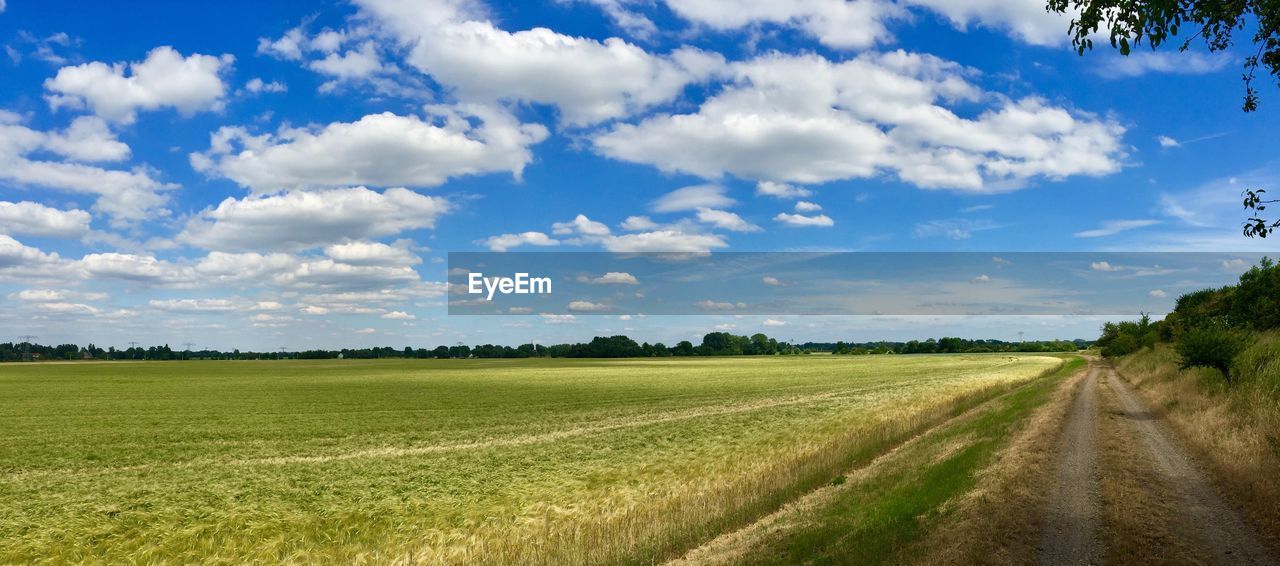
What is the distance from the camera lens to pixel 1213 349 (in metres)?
30.9

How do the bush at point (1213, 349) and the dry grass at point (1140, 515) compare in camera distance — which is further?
the bush at point (1213, 349)

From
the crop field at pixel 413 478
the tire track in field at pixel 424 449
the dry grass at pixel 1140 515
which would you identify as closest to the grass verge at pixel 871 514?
the crop field at pixel 413 478

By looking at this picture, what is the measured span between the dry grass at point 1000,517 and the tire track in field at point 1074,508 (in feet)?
0.80

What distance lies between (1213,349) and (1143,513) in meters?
24.1

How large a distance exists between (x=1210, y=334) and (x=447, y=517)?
3619cm

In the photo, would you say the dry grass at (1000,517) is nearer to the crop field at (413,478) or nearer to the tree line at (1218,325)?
the crop field at (413,478)

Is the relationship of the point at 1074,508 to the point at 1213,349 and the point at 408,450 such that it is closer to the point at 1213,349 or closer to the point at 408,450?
the point at 1213,349

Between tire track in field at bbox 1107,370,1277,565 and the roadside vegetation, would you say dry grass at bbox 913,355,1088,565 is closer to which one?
tire track in field at bbox 1107,370,1277,565

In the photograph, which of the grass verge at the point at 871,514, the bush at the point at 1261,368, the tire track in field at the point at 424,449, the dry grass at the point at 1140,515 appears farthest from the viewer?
the bush at the point at 1261,368

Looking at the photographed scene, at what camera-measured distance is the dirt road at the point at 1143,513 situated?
1152cm

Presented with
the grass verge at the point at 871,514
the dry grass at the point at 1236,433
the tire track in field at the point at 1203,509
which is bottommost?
the grass verge at the point at 871,514

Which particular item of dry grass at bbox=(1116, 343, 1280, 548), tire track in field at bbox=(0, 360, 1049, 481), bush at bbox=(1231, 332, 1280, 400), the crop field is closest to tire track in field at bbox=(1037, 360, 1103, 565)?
dry grass at bbox=(1116, 343, 1280, 548)

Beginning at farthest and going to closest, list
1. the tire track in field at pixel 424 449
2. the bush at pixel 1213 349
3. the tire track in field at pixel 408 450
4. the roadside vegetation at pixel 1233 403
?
the bush at pixel 1213 349, the tire track in field at pixel 424 449, the tire track in field at pixel 408 450, the roadside vegetation at pixel 1233 403

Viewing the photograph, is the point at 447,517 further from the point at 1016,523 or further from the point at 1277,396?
the point at 1277,396
